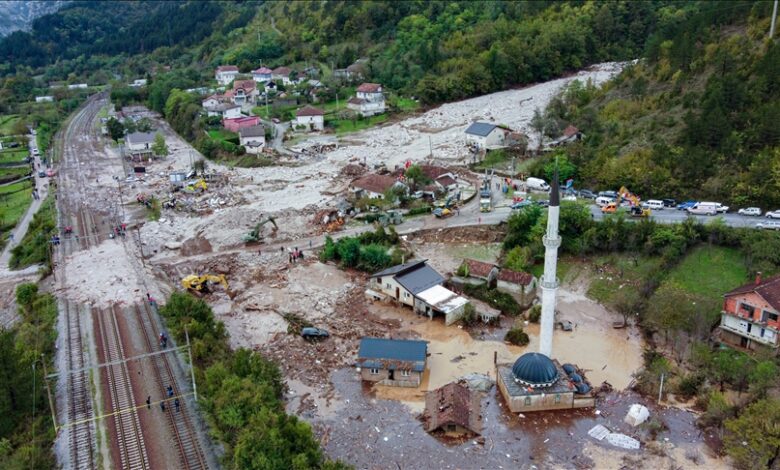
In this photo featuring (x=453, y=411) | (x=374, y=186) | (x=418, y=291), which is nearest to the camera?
(x=453, y=411)

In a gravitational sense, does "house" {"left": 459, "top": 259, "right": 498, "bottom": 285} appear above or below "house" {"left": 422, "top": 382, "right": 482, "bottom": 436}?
above

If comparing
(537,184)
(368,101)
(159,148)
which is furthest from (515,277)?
(368,101)

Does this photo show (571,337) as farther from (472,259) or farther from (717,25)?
(717,25)

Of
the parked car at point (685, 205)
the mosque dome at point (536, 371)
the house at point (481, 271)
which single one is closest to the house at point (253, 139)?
the house at point (481, 271)

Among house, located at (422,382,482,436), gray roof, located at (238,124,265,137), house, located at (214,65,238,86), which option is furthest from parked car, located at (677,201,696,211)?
house, located at (214,65,238,86)

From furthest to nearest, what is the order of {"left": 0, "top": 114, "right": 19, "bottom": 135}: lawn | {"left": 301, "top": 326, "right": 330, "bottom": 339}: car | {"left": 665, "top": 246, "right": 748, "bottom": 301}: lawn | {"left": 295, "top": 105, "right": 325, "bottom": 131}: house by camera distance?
1. {"left": 0, "top": 114, "right": 19, "bottom": 135}: lawn
2. {"left": 295, "top": 105, "right": 325, "bottom": 131}: house
3. {"left": 665, "top": 246, "right": 748, "bottom": 301}: lawn
4. {"left": 301, "top": 326, "right": 330, "bottom": 339}: car

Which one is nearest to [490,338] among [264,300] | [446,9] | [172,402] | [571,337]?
[571,337]

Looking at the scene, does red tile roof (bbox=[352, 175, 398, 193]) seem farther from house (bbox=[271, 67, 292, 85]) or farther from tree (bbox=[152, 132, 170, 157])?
house (bbox=[271, 67, 292, 85])

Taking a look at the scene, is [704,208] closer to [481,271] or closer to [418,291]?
[481,271]
